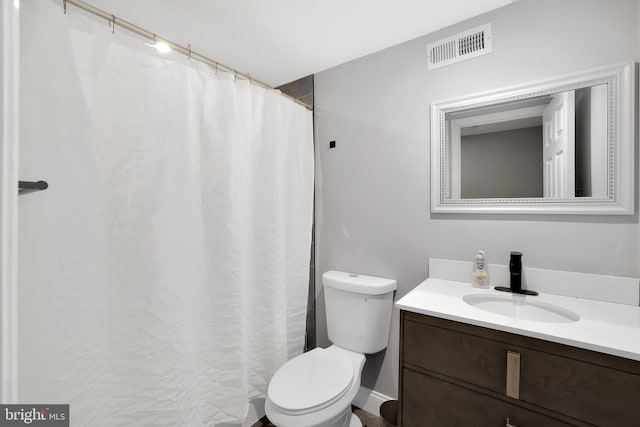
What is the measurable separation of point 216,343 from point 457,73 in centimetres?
181

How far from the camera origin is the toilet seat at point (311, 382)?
1.21 metres

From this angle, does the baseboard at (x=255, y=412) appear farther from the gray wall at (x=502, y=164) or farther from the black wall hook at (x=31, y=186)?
the gray wall at (x=502, y=164)

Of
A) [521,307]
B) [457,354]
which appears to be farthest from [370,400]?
[521,307]

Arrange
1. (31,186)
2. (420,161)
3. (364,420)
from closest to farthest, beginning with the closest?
(31,186)
(420,161)
(364,420)

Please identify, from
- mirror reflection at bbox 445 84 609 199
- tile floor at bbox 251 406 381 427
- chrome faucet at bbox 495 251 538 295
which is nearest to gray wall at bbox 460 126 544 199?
mirror reflection at bbox 445 84 609 199

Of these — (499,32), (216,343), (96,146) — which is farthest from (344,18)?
(216,343)

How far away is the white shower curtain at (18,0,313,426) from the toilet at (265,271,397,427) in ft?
0.88

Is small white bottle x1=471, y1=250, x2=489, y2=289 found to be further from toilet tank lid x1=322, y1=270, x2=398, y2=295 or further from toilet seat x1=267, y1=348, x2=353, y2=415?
toilet seat x1=267, y1=348, x2=353, y2=415

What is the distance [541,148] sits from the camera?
1.31 m

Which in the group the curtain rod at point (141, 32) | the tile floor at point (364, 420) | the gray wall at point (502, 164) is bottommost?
the tile floor at point (364, 420)

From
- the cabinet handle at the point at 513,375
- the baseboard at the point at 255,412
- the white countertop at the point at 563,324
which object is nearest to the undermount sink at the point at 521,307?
the white countertop at the point at 563,324

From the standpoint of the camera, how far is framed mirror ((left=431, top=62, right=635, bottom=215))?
1159 mm

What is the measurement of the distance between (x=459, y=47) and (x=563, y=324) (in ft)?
4.40

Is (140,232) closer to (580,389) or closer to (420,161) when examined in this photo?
(420,161)
